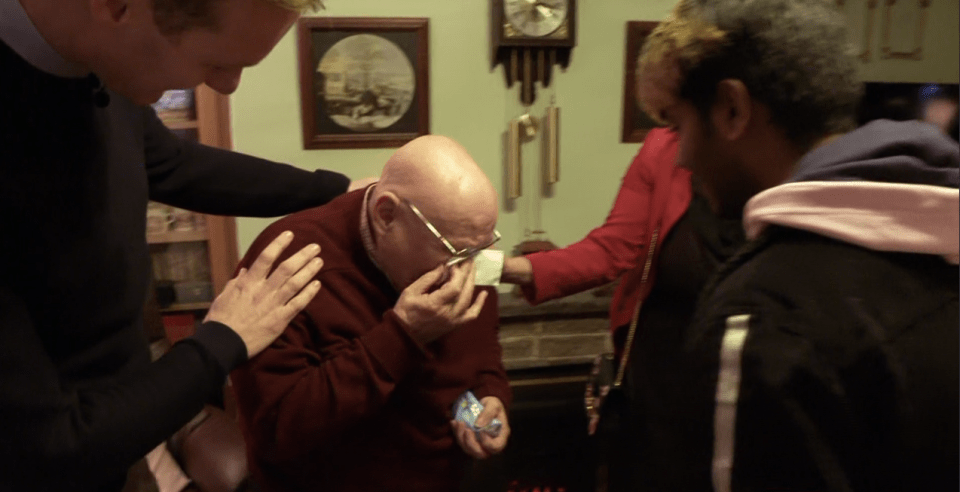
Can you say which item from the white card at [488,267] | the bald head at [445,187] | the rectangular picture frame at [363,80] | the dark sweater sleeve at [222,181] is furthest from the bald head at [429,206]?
the rectangular picture frame at [363,80]

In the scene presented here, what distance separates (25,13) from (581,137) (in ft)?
6.71

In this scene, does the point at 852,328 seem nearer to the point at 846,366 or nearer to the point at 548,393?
the point at 846,366

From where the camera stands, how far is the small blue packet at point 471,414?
1.17m

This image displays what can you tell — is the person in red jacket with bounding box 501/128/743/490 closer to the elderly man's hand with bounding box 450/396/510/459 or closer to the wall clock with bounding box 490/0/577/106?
the elderly man's hand with bounding box 450/396/510/459

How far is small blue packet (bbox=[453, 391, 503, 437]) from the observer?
3.84ft

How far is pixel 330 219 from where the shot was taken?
116 cm

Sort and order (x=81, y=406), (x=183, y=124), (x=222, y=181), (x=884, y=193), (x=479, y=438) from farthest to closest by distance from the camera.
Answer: (x=183, y=124) < (x=222, y=181) < (x=479, y=438) < (x=81, y=406) < (x=884, y=193)

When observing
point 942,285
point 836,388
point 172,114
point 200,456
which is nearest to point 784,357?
point 836,388

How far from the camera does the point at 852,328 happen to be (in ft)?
2.21

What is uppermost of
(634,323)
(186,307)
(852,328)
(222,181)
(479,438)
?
(222,181)

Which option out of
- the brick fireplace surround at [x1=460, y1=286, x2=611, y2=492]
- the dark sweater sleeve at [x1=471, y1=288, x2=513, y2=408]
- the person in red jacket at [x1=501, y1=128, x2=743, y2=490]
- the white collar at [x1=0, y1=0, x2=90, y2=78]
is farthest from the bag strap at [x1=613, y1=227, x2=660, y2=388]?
the white collar at [x1=0, y1=0, x2=90, y2=78]

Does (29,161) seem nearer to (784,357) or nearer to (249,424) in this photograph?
(249,424)

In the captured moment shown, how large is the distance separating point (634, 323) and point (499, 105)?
1273 millimetres

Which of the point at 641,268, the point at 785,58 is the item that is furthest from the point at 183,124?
Result: the point at 785,58
